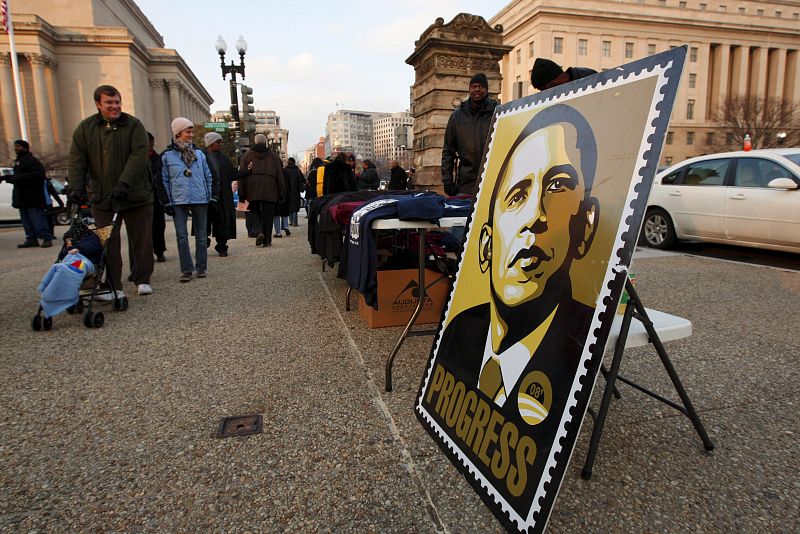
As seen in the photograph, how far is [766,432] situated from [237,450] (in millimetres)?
2500

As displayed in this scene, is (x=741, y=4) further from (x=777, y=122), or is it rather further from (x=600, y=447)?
(x=600, y=447)

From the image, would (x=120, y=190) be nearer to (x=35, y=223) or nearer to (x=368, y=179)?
(x=35, y=223)

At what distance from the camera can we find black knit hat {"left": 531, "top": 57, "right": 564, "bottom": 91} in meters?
3.15

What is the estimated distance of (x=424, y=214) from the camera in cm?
293

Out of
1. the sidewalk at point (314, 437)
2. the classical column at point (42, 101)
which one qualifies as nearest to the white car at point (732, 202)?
the sidewalk at point (314, 437)

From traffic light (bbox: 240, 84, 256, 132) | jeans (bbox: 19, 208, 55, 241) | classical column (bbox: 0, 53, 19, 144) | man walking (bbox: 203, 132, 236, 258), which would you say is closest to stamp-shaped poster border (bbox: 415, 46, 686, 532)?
man walking (bbox: 203, 132, 236, 258)

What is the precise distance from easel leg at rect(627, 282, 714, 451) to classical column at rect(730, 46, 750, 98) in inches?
3311

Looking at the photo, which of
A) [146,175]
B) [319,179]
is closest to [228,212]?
[319,179]

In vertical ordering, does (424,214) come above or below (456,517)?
above

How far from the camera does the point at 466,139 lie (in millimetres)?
5250

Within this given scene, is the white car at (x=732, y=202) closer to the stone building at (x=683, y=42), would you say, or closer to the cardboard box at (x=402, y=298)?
the cardboard box at (x=402, y=298)

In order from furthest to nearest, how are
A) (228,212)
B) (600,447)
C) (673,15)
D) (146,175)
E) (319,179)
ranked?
1. (673,15)
2. (319,179)
3. (228,212)
4. (146,175)
5. (600,447)

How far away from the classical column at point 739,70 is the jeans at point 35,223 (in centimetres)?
8304

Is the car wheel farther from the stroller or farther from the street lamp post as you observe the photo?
the street lamp post
